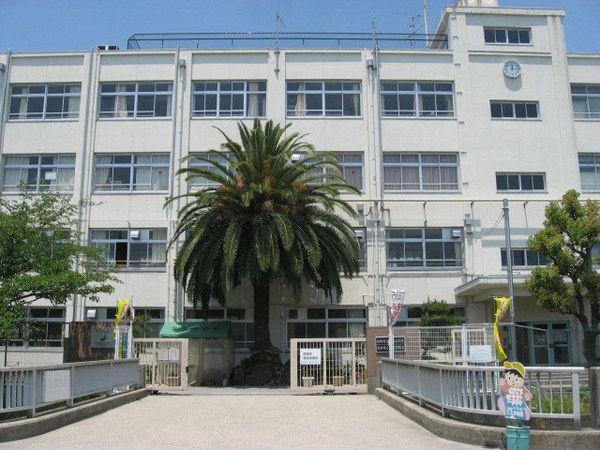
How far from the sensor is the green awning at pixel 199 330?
1118 inches

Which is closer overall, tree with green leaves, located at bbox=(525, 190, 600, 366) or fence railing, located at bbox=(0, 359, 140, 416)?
fence railing, located at bbox=(0, 359, 140, 416)

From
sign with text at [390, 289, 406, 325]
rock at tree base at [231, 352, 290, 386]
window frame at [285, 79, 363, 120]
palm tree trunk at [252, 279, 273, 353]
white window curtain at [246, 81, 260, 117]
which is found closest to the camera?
sign with text at [390, 289, 406, 325]

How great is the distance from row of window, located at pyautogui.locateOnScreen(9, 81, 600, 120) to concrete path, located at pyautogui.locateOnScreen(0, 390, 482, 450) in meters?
19.1

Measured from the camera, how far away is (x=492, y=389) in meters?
10.2

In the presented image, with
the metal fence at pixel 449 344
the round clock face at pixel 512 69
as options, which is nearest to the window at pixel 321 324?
the metal fence at pixel 449 344

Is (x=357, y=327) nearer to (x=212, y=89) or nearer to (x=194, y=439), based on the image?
(x=212, y=89)

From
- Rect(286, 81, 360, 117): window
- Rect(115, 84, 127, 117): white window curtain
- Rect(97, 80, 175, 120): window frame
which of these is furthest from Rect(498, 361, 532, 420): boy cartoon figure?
Rect(115, 84, 127, 117): white window curtain

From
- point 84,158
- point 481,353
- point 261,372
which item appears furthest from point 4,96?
point 481,353

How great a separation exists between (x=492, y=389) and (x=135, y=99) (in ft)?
90.2

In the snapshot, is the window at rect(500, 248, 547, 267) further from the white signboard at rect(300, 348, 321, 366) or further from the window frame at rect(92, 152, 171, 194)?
the window frame at rect(92, 152, 171, 194)

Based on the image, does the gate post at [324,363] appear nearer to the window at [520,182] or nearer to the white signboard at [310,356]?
the white signboard at [310,356]

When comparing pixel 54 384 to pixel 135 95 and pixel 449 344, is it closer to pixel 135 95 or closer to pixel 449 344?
pixel 449 344

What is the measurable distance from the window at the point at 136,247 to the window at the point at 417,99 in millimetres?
13096

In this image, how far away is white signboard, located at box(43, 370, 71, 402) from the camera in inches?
479
